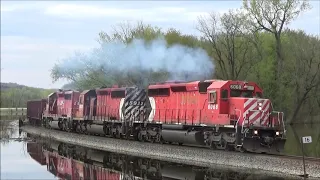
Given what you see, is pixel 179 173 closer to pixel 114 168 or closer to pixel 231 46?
pixel 114 168

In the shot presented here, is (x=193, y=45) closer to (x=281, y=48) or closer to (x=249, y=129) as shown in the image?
(x=281, y=48)

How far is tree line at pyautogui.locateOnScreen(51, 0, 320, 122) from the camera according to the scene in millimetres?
46531

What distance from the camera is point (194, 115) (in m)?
22.0

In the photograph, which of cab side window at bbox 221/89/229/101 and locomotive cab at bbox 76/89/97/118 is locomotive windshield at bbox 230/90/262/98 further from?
locomotive cab at bbox 76/89/97/118

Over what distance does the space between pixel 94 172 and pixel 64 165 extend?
3.23 meters

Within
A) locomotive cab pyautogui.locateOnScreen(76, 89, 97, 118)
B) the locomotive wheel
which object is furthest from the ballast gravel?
locomotive cab pyautogui.locateOnScreen(76, 89, 97, 118)

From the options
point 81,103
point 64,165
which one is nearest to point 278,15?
point 81,103

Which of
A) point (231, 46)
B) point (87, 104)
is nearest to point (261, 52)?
point (231, 46)

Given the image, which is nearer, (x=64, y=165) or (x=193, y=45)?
(x=64, y=165)

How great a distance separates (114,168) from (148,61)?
1924 centimetres

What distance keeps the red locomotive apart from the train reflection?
8.68ft

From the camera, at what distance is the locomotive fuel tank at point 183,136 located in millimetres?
21094

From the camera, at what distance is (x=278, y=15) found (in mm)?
46281

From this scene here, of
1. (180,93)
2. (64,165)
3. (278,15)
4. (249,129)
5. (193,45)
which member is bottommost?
(64,165)
